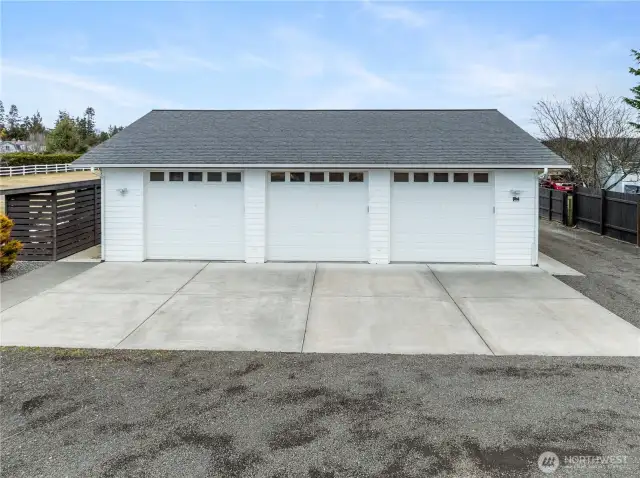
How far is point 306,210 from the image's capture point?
36.3ft

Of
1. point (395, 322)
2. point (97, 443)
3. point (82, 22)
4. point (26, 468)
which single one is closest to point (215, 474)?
point (97, 443)

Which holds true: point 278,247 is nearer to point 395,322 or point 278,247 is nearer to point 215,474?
point 395,322

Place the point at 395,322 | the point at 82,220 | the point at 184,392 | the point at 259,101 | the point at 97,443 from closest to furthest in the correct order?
the point at 97,443, the point at 184,392, the point at 395,322, the point at 82,220, the point at 259,101

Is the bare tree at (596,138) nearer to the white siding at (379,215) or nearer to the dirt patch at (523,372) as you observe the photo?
the white siding at (379,215)

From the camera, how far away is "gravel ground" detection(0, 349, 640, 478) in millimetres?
3258

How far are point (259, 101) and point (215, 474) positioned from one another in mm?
24445

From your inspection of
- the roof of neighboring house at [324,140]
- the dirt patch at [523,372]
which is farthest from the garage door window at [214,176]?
the dirt patch at [523,372]

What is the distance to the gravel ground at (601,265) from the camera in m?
7.76

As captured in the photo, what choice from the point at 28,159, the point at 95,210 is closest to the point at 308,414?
the point at 95,210

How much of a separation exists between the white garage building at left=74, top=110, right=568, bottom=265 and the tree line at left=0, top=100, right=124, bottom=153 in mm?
48223

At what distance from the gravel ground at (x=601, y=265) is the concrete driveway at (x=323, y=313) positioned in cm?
41

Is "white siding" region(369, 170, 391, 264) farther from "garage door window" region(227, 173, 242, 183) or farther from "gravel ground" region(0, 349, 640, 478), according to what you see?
"gravel ground" region(0, 349, 640, 478)

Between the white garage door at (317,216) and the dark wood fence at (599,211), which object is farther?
the dark wood fence at (599,211)

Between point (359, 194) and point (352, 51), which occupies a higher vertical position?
point (352, 51)
